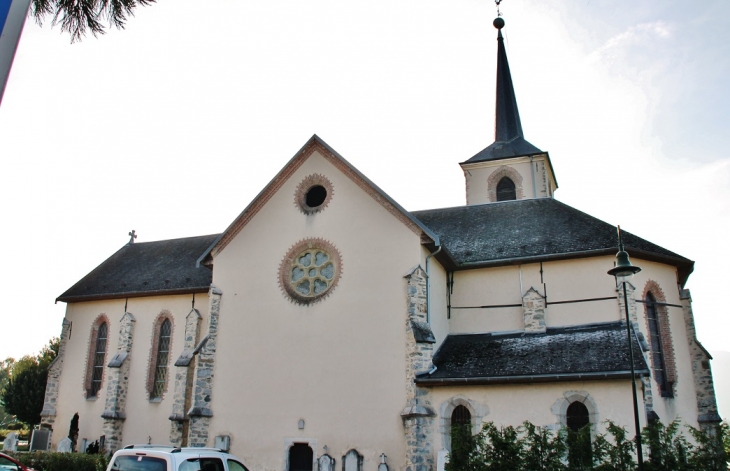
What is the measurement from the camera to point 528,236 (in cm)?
2059

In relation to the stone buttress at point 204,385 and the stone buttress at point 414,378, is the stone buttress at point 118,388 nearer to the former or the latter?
the stone buttress at point 204,385

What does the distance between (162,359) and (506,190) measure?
1792cm

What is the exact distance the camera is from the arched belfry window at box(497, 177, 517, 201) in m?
28.4

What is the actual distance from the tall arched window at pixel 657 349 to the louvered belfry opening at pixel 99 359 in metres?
21.5

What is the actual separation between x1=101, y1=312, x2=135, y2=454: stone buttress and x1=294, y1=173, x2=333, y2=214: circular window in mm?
10115

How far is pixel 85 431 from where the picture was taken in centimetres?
2331

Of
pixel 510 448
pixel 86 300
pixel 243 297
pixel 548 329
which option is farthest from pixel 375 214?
pixel 86 300

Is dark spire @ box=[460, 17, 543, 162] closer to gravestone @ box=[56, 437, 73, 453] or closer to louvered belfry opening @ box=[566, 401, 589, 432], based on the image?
louvered belfry opening @ box=[566, 401, 589, 432]

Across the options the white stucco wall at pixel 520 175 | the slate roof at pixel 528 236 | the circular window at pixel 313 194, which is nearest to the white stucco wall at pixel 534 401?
the slate roof at pixel 528 236

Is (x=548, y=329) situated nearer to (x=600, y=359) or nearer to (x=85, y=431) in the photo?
(x=600, y=359)

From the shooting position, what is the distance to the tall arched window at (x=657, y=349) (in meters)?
17.6

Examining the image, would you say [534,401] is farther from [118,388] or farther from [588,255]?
[118,388]

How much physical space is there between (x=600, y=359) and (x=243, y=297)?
11.5 m

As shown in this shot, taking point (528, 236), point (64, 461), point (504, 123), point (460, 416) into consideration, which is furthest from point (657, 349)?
point (64, 461)
